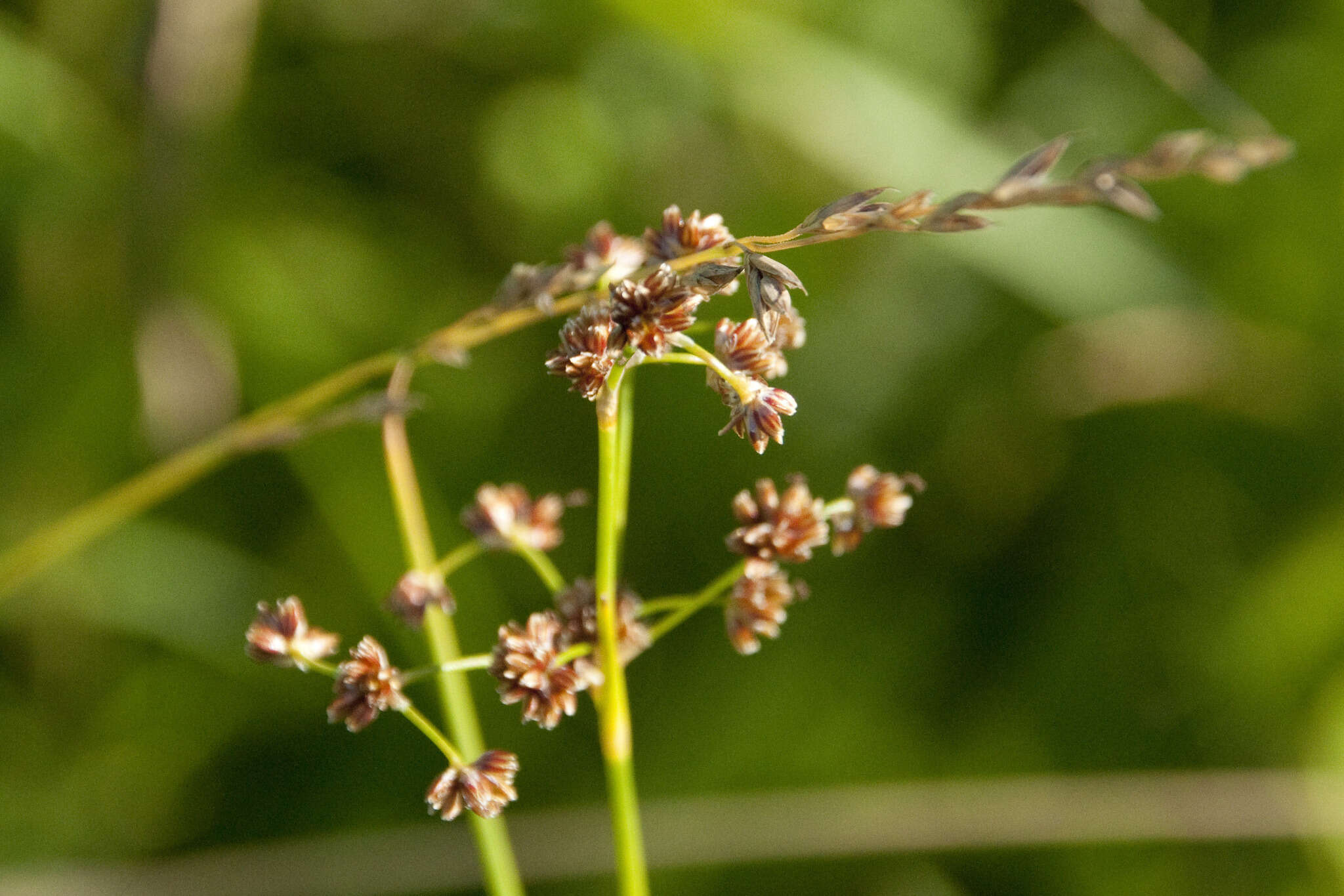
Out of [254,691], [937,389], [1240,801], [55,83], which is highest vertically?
[55,83]

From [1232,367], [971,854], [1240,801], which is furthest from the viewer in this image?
[1232,367]

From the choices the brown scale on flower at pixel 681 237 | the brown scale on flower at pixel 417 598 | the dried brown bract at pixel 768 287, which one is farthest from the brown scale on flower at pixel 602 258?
the brown scale on flower at pixel 417 598

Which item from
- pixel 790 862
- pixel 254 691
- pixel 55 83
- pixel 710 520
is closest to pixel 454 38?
pixel 55 83

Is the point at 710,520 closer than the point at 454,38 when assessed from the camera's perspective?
Yes

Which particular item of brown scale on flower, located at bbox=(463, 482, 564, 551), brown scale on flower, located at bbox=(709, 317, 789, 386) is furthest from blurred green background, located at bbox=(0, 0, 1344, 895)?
brown scale on flower, located at bbox=(709, 317, 789, 386)

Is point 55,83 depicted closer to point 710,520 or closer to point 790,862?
point 710,520

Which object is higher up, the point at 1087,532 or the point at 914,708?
the point at 1087,532

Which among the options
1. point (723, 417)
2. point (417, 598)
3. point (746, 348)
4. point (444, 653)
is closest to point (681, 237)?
point (746, 348)
